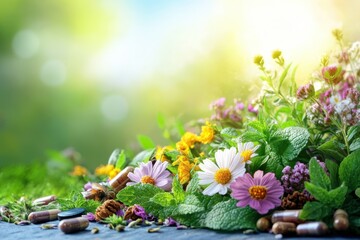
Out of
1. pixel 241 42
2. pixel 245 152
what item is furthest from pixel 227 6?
pixel 245 152

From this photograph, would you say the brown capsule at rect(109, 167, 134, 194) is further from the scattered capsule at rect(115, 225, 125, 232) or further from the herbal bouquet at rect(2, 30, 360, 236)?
the scattered capsule at rect(115, 225, 125, 232)

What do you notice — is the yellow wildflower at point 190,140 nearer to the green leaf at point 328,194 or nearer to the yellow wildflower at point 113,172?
the yellow wildflower at point 113,172

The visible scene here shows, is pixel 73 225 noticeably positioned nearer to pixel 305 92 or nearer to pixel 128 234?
pixel 128 234

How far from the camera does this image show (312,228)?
0.94 m

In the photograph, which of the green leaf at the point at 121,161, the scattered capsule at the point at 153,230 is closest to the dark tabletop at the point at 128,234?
the scattered capsule at the point at 153,230

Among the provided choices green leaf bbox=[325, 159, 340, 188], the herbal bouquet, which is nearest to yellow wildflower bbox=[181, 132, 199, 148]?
the herbal bouquet

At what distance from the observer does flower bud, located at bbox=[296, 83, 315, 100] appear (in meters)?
1.12

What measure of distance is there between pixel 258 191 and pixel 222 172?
0.08 m

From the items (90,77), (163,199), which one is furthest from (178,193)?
(90,77)

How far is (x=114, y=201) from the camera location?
4.06 ft

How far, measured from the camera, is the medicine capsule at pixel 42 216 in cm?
127

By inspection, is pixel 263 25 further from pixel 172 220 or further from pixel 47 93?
pixel 47 93

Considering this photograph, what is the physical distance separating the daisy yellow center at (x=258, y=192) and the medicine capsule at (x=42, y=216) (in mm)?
465

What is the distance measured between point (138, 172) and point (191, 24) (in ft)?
6.09
